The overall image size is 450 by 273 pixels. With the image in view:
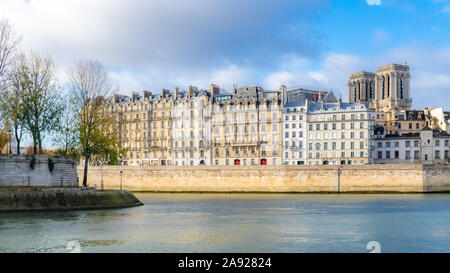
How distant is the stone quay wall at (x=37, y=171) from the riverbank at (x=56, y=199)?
2.12 meters

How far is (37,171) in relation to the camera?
44.2 metres

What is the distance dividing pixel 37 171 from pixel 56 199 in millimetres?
4839

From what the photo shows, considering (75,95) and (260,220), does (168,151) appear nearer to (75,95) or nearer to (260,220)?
(75,95)

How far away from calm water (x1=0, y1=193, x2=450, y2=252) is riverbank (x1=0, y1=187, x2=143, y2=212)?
50.2 inches

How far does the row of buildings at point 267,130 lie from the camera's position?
8150 cm

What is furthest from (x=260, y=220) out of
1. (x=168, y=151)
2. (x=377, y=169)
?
(x=168, y=151)

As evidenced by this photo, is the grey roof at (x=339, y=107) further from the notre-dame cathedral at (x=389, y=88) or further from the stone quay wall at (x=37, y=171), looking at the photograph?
the stone quay wall at (x=37, y=171)

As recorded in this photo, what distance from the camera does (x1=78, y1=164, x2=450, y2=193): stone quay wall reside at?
212 ft

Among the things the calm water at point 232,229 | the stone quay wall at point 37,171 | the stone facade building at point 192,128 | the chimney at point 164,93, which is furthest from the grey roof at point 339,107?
the stone quay wall at point 37,171

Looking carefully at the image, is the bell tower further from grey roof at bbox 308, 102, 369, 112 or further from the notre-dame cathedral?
grey roof at bbox 308, 102, 369, 112

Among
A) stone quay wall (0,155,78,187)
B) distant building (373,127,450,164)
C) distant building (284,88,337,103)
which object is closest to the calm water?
stone quay wall (0,155,78,187)

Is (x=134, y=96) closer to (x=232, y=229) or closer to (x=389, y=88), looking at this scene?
(x=389, y=88)

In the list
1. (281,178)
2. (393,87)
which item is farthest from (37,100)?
(393,87)
